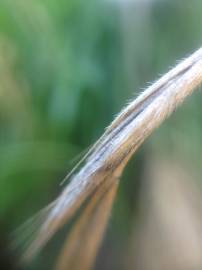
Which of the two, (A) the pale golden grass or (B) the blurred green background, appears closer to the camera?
(A) the pale golden grass

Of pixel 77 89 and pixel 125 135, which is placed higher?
pixel 77 89

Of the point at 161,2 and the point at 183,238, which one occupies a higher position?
the point at 161,2

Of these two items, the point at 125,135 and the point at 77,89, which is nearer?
the point at 125,135

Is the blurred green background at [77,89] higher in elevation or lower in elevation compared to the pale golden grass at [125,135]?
higher

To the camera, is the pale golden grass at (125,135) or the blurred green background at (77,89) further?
the blurred green background at (77,89)

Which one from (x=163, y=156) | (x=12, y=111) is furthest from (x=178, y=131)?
(x=12, y=111)

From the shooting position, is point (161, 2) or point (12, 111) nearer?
point (12, 111)

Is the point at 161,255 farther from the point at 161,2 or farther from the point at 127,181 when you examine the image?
the point at 161,2

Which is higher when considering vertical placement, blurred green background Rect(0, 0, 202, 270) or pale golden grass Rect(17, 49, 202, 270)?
blurred green background Rect(0, 0, 202, 270)
